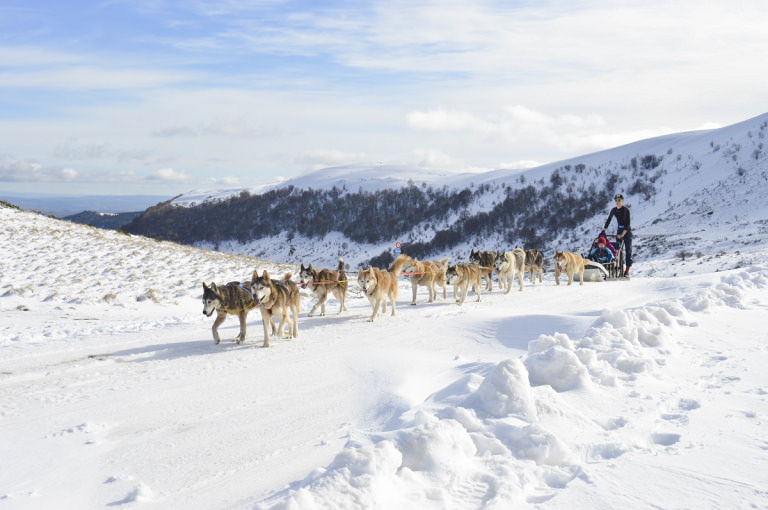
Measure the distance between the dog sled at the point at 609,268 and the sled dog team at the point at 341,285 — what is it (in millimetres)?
649

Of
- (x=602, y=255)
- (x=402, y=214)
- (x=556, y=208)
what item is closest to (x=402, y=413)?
(x=602, y=255)

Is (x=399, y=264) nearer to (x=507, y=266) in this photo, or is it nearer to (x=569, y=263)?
(x=507, y=266)

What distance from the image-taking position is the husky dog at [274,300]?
26.6 feet

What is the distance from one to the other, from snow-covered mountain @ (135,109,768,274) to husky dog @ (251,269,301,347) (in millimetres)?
17548

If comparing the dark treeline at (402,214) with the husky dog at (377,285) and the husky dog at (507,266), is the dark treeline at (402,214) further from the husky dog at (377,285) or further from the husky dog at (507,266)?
the husky dog at (377,285)

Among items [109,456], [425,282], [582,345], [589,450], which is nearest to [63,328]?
[109,456]

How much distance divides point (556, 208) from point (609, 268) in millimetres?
43365

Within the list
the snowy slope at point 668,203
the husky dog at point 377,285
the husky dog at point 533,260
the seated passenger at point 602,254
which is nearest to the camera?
the husky dog at point 377,285

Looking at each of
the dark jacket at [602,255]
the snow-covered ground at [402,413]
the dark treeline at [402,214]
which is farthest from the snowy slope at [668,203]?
the snow-covered ground at [402,413]

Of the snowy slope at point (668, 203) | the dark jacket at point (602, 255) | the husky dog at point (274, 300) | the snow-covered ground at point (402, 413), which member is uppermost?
the snowy slope at point (668, 203)

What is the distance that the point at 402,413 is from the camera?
4871 mm

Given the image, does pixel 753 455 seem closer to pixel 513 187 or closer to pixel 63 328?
pixel 63 328

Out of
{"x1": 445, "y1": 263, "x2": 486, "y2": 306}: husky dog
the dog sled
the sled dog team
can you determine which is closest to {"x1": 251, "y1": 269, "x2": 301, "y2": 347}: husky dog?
the sled dog team

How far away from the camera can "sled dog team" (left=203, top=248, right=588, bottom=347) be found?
27.2ft
